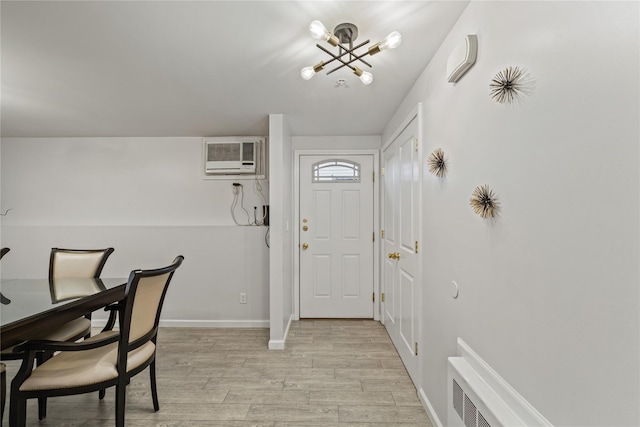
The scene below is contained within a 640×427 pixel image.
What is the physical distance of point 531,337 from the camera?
950 millimetres

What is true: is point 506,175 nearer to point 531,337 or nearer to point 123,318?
point 531,337

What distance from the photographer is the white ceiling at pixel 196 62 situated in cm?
142

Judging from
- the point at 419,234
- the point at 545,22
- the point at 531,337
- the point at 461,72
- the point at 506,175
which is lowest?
the point at 531,337

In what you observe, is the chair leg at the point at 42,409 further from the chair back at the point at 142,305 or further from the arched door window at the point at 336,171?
the arched door window at the point at 336,171

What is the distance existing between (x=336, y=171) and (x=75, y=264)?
8.87ft

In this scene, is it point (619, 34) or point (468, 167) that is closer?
point (619, 34)

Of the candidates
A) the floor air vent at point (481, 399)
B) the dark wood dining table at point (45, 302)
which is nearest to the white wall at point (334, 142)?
the dark wood dining table at point (45, 302)

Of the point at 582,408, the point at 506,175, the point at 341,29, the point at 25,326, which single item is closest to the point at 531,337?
the point at 582,408

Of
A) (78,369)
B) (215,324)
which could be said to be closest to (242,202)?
(215,324)

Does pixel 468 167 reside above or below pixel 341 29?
below

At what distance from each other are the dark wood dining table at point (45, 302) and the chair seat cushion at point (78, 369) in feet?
0.63

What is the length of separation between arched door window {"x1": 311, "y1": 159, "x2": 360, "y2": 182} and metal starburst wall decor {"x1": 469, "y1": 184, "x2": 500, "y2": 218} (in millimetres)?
2305

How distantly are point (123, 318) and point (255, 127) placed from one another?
7.72 feet

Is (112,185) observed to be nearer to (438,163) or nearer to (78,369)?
(78,369)
